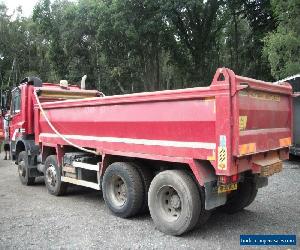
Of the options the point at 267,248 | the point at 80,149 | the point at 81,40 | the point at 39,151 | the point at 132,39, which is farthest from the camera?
the point at 81,40

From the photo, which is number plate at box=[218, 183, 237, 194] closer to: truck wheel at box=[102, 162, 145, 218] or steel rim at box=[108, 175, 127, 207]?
truck wheel at box=[102, 162, 145, 218]

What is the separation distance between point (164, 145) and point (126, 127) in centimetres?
88

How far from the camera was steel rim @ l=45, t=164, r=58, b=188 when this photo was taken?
8953 mm

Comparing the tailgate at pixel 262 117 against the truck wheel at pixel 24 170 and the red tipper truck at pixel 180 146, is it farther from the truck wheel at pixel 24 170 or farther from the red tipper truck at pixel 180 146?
the truck wheel at pixel 24 170

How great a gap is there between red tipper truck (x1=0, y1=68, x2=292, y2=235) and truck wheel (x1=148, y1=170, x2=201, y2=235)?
1cm

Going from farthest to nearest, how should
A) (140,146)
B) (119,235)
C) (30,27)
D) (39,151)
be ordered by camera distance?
(30,27) < (39,151) < (140,146) < (119,235)

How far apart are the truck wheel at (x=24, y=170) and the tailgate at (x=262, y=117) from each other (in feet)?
19.8

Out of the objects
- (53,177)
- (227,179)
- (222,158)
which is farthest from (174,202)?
(53,177)

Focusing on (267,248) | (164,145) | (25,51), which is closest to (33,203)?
(164,145)

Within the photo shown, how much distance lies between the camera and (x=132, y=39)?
27156 mm

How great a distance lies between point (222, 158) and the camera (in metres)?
5.45

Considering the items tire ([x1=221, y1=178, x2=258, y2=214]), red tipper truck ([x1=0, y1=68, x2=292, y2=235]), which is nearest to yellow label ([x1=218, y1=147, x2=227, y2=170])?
red tipper truck ([x1=0, y1=68, x2=292, y2=235])

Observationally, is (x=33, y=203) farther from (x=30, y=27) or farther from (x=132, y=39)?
(x=30, y=27)

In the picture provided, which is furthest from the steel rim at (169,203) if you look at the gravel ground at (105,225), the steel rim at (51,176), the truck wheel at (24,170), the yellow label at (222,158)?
the truck wheel at (24,170)
